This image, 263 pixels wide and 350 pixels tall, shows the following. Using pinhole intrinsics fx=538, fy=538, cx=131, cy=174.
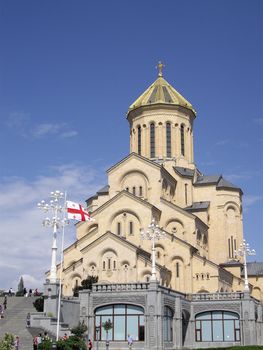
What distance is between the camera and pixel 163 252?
169 feet

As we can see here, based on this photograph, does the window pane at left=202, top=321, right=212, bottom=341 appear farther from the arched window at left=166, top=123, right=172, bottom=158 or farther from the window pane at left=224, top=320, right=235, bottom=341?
the arched window at left=166, top=123, right=172, bottom=158

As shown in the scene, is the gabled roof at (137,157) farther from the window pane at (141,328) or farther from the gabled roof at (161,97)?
the window pane at (141,328)

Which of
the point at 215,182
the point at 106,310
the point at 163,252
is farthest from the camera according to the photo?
the point at 215,182

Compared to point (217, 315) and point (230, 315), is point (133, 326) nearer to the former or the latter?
point (217, 315)

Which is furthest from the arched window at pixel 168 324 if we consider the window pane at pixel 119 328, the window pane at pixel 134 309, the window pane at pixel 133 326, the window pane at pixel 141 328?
the window pane at pixel 119 328

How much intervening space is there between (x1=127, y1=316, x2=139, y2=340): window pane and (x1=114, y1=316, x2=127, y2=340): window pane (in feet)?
1.30

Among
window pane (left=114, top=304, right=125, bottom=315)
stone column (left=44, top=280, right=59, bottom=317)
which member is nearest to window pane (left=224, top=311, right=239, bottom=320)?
window pane (left=114, top=304, right=125, bottom=315)

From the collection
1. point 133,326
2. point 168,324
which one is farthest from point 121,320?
point 168,324

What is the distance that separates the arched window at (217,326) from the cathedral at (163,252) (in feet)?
0.24

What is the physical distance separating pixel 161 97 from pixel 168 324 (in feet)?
112

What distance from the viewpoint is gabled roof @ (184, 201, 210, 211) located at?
60312 millimetres

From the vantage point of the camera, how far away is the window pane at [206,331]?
40447mm

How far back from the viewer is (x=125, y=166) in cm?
5844

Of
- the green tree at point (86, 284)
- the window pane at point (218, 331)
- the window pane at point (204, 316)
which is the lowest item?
the window pane at point (218, 331)
